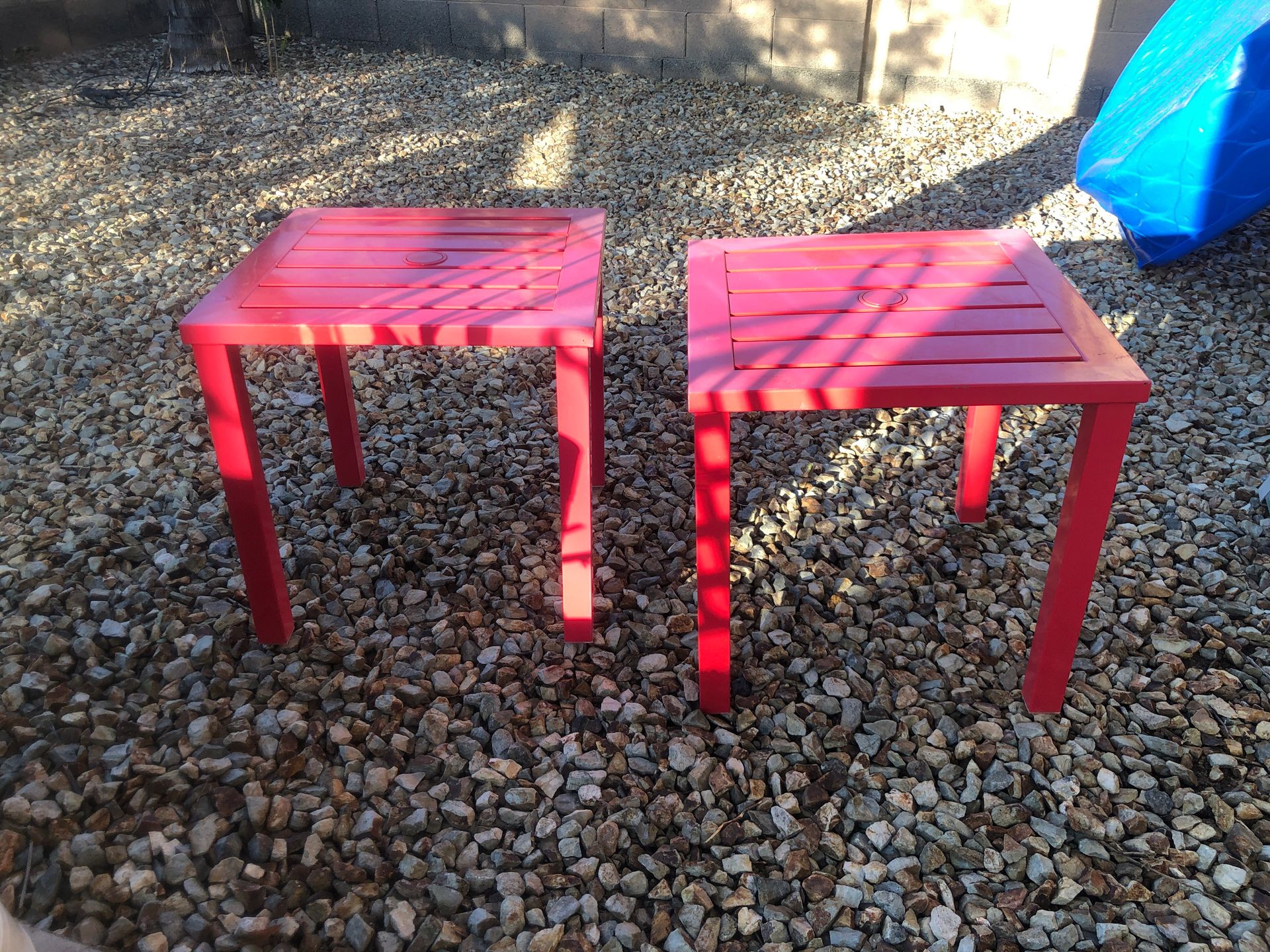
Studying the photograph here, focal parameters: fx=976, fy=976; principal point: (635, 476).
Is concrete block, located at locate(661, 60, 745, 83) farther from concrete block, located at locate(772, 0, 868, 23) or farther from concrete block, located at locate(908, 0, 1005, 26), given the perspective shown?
concrete block, located at locate(908, 0, 1005, 26)

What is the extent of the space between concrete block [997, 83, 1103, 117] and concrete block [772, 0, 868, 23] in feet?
3.01

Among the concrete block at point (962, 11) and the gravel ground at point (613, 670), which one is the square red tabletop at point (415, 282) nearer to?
the gravel ground at point (613, 670)

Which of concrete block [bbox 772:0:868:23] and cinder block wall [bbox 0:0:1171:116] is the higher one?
concrete block [bbox 772:0:868:23]

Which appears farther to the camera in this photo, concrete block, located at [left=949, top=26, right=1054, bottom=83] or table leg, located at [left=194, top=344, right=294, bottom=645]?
concrete block, located at [left=949, top=26, right=1054, bottom=83]

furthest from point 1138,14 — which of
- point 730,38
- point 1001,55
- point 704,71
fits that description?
point 704,71

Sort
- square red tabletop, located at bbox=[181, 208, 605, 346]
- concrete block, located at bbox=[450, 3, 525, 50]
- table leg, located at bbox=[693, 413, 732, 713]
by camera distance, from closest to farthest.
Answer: table leg, located at bbox=[693, 413, 732, 713], square red tabletop, located at bbox=[181, 208, 605, 346], concrete block, located at bbox=[450, 3, 525, 50]

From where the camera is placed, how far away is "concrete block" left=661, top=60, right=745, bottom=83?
5855 millimetres

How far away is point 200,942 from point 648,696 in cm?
90

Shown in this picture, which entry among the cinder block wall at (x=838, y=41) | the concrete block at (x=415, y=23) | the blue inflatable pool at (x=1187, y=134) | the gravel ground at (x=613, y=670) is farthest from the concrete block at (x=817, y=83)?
the gravel ground at (x=613, y=670)

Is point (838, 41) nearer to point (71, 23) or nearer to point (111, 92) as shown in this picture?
point (111, 92)

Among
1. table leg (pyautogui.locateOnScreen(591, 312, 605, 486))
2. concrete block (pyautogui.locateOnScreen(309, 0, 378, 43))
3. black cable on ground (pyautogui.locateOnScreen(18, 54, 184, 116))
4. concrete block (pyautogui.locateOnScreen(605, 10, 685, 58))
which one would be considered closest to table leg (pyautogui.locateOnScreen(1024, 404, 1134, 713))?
table leg (pyautogui.locateOnScreen(591, 312, 605, 486))

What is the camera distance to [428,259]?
214 centimetres

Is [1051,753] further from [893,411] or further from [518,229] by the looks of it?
[518,229]

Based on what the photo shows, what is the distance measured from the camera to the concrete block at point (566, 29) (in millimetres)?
5891
